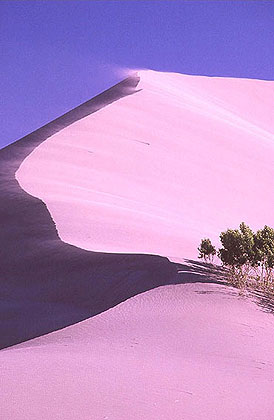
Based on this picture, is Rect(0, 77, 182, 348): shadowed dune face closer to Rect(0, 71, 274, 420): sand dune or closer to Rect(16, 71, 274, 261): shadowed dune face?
Rect(0, 71, 274, 420): sand dune

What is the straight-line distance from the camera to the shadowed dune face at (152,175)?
38.8 ft

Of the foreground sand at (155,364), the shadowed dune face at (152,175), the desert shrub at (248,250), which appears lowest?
the foreground sand at (155,364)

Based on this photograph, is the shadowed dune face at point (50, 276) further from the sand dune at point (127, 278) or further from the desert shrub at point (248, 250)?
the desert shrub at point (248, 250)

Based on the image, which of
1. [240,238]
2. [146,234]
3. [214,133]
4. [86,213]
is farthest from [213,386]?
[214,133]

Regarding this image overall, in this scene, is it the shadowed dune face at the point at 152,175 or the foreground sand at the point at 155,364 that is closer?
the foreground sand at the point at 155,364

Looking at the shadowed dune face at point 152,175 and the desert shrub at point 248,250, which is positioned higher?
the shadowed dune face at point 152,175

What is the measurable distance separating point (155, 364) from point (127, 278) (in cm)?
291

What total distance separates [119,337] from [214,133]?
819 inches

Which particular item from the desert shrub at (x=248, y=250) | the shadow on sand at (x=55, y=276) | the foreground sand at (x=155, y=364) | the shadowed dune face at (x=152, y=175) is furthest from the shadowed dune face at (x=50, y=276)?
the desert shrub at (x=248, y=250)

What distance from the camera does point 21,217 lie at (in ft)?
41.7

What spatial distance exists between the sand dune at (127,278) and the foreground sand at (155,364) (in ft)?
0.05

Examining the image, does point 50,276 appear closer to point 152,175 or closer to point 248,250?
point 248,250

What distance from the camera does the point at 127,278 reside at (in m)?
8.26

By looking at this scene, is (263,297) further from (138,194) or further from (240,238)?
(138,194)
